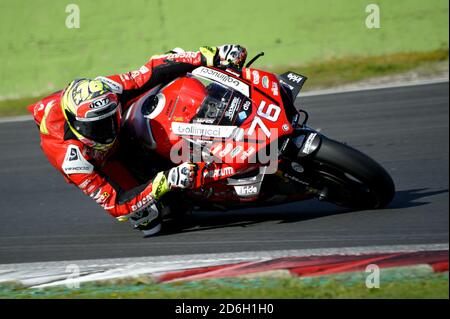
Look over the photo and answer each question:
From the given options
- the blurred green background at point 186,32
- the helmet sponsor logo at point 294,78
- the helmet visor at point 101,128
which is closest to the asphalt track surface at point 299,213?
the helmet visor at point 101,128

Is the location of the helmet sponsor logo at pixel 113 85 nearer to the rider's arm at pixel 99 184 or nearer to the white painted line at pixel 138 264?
the rider's arm at pixel 99 184

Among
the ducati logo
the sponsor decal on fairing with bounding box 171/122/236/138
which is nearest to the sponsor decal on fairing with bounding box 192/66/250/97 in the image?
the sponsor decal on fairing with bounding box 171/122/236/138

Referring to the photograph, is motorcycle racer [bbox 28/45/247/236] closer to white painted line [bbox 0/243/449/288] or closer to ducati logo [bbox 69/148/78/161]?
ducati logo [bbox 69/148/78/161]

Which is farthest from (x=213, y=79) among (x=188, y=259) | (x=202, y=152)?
(x=188, y=259)

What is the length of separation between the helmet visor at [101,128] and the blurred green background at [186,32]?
5.82 metres

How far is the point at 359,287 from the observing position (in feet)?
15.6

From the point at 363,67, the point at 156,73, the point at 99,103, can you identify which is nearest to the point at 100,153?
the point at 99,103

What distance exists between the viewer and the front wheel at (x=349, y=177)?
566 cm

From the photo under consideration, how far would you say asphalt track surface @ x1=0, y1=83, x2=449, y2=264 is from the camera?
5.88 m

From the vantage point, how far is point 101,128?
5.93 metres

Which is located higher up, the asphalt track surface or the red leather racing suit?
the red leather racing suit

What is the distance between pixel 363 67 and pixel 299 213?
5117mm

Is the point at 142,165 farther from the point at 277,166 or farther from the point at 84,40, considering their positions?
the point at 84,40

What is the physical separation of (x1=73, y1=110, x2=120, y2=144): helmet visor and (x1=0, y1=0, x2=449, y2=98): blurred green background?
582 centimetres
